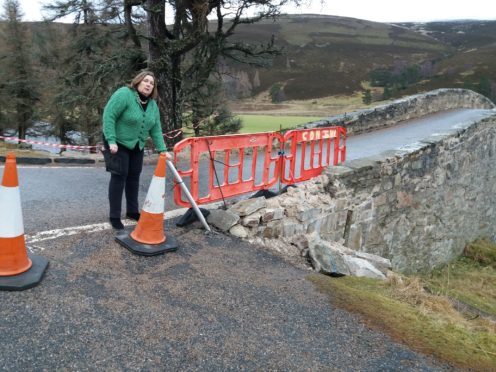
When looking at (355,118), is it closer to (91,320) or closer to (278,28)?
(91,320)

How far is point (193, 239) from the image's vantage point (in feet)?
Result: 16.5

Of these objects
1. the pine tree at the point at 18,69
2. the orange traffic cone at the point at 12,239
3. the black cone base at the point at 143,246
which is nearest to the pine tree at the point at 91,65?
the pine tree at the point at 18,69

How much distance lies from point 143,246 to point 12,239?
1.19 m

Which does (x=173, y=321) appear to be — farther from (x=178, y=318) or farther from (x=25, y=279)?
(x=25, y=279)

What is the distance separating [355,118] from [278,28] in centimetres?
10985

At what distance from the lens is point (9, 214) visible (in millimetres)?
3693

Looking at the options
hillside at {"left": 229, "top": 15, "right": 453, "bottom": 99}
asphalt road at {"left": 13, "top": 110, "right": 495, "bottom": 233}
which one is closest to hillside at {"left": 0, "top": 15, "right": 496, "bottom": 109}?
hillside at {"left": 229, "top": 15, "right": 453, "bottom": 99}

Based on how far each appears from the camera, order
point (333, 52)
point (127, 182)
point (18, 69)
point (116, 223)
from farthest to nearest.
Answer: point (333, 52)
point (18, 69)
point (127, 182)
point (116, 223)

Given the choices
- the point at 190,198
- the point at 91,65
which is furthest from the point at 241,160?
the point at 91,65

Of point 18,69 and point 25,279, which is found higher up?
point 18,69

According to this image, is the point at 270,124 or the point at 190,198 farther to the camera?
the point at 270,124

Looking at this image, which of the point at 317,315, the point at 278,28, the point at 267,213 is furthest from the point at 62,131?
the point at 278,28

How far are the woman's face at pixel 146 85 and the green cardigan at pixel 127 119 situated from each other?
0.25ft

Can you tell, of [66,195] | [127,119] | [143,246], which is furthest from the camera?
[66,195]
